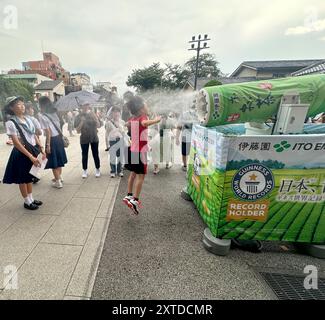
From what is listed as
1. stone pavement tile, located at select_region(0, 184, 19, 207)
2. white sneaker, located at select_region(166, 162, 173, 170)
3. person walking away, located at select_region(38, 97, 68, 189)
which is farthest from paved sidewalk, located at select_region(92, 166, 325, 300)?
white sneaker, located at select_region(166, 162, 173, 170)

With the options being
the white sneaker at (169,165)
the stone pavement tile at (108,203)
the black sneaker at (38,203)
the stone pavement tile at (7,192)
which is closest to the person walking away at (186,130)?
the white sneaker at (169,165)

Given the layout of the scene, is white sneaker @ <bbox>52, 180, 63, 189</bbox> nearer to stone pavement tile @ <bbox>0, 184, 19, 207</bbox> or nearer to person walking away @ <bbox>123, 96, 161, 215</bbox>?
stone pavement tile @ <bbox>0, 184, 19, 207</bbox>

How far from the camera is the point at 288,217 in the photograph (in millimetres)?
2309

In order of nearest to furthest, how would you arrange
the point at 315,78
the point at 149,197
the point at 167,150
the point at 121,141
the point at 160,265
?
the point at 160,265 < the point at 315,78 < the point at 149,197 < the point at 121,141 < the point at 167,150

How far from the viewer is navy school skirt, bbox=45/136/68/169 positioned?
3879 millimetres

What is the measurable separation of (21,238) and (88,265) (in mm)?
1124

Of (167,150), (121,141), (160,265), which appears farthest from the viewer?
(167,150)

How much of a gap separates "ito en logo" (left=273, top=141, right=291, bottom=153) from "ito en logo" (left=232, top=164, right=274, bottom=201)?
0.24 m

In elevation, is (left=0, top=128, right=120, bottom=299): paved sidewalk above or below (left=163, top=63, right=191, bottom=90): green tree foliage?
below

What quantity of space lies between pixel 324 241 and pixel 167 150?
384cm

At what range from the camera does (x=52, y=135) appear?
12.6 feet
